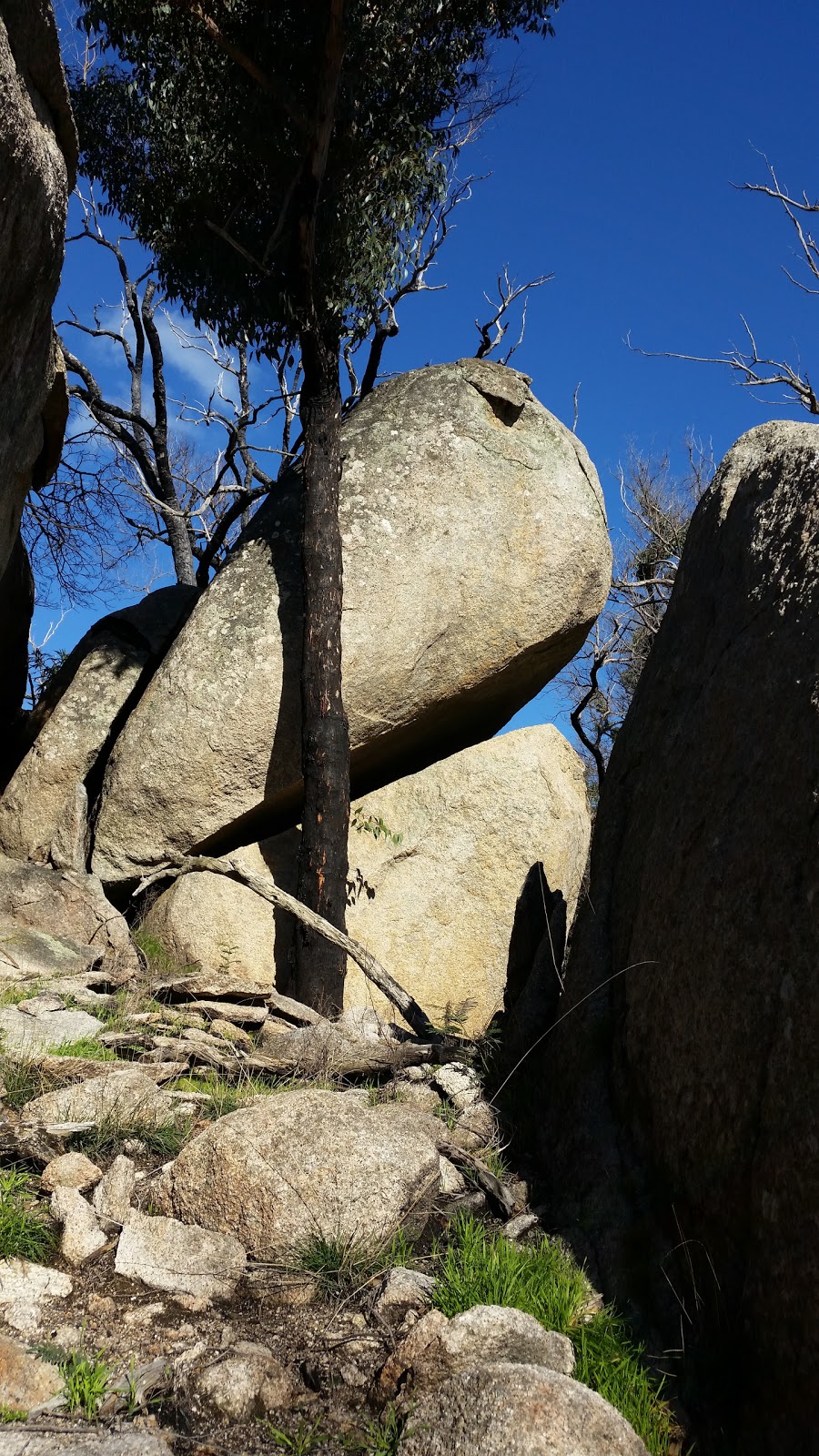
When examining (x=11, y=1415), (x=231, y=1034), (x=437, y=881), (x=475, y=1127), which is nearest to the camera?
(x=11, y=1415)

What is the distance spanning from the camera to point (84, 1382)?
8.03ft

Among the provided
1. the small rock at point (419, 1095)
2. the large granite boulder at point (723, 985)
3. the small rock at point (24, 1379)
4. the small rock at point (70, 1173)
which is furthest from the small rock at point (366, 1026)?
the small rock at point (24, 1379)

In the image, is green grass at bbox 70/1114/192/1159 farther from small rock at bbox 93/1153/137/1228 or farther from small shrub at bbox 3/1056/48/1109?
small shrub at bbox 3/1056/48/1109

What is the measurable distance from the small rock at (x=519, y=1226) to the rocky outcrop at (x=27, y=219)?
327cm

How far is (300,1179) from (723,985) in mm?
1297

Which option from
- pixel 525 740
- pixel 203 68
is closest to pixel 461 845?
pixel 525 740

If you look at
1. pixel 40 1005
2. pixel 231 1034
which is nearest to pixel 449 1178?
pixel 231 1034

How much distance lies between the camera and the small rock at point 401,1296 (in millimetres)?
2783

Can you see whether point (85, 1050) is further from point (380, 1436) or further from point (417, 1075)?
point (380, 1436)

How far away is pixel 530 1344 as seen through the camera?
8.30ft

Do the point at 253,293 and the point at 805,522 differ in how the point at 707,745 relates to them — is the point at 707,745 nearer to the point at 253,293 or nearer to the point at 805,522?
the point at 805,522

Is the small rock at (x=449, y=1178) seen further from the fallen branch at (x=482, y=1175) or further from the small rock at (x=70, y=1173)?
the small rock at (x=70, y=1173)

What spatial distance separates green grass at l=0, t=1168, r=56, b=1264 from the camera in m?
2.99

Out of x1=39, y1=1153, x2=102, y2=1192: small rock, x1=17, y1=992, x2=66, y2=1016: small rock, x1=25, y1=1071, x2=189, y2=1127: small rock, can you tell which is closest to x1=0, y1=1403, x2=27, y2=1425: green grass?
x1=39, y1=1153, x2=102, y2=1192: small rock
